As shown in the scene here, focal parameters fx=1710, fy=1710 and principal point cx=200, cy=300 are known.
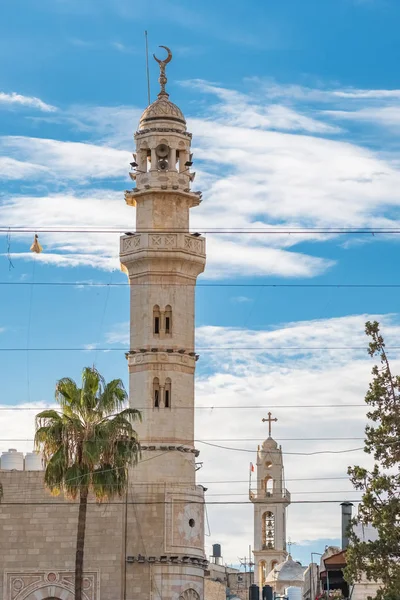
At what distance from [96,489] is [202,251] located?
61.7 feet

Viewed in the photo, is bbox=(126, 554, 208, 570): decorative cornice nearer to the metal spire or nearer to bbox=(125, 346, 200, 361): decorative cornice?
bbox=(125, 346, 200, 361): decorative cornice

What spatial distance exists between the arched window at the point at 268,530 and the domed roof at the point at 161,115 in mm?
49745

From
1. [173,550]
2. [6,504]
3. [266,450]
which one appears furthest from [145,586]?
[266,450]

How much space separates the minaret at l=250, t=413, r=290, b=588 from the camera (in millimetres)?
122250

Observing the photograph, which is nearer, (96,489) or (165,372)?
(96,489)

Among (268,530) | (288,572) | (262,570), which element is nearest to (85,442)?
(288,572)

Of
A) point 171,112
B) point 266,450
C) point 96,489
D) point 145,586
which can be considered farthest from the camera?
point 266,450

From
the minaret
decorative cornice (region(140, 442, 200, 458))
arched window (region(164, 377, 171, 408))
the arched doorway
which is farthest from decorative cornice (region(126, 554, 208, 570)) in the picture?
the minaret

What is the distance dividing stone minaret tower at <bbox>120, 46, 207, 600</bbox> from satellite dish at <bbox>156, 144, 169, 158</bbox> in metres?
0.05

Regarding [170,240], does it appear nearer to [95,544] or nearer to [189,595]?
[95,544]

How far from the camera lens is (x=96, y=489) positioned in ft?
207

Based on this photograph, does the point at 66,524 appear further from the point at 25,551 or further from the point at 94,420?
the point at 94,420

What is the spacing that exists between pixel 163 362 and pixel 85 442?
51.2 feet

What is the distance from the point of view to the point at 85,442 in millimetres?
62344
